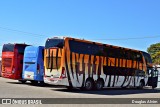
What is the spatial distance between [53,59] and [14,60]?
6.37 meters

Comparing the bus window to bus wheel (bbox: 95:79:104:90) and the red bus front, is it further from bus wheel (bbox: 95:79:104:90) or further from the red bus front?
bus wheel (bbox: 95:79:104:90)

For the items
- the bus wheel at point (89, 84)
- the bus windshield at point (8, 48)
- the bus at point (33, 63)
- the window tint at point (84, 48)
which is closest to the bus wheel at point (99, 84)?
the bus wheel at point (89, 84)

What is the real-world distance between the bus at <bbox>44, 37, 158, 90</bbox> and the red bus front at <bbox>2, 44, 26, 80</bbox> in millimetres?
5190

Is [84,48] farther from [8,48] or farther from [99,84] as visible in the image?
[8,48]

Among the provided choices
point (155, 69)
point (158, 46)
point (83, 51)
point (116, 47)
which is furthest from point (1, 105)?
point (158, 46)

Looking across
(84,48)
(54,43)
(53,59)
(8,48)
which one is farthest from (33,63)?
(84,48)

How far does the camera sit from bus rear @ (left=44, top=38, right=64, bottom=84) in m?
22.5

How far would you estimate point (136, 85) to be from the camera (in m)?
30.8

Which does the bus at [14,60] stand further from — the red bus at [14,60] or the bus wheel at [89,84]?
the bus wheel at [89,84]

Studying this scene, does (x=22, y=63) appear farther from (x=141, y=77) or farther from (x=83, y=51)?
(x=141, y=77)

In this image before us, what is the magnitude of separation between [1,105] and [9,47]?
A: 1586cm

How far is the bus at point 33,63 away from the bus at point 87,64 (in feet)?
9.14

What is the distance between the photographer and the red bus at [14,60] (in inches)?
1112

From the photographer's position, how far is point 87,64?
79.4ft
